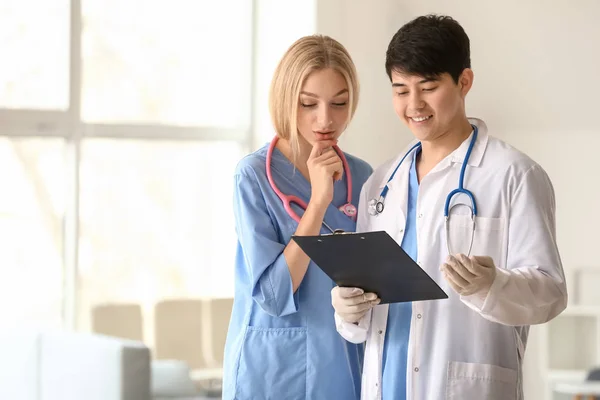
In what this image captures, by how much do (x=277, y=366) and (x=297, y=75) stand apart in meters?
0.68

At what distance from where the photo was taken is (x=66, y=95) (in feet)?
9.95

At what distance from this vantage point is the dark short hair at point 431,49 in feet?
5.32

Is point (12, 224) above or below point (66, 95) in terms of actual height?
below

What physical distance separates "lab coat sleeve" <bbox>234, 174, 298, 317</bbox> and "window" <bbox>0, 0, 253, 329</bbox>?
1.25 meters

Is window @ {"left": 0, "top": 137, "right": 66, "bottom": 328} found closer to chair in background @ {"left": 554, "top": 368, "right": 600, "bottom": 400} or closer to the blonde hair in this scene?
the blonde hair

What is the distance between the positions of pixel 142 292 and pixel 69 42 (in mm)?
974

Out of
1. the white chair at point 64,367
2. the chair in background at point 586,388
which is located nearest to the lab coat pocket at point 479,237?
the chair in background at point 586,388

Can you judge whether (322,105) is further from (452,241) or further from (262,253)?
(452,241)

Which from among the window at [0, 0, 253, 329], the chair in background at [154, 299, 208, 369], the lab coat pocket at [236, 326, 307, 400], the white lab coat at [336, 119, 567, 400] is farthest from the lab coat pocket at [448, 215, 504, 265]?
the chair in background at [154, 299, 208, 369]

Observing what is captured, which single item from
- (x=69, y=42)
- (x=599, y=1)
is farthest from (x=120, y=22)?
(x=599, y=1)

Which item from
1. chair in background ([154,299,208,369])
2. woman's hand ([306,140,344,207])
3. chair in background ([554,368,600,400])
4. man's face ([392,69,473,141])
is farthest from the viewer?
chair in background ([154,299,208,369])

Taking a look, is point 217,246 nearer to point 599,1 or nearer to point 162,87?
point 162,87

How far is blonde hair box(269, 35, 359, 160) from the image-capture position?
1981 millimetres

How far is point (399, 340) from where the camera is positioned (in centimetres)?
169
